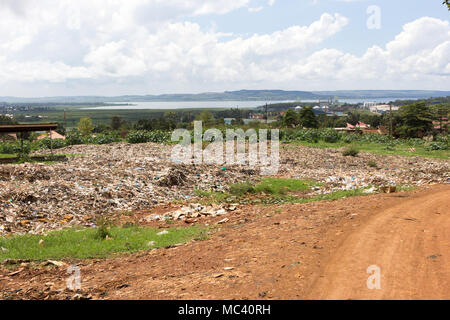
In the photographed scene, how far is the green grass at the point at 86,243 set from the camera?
654cm

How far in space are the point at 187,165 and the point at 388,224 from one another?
929 cm

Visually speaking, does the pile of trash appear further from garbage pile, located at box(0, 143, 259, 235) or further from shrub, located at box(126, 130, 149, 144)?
shrub, located at box(126, 130, 149, 144)

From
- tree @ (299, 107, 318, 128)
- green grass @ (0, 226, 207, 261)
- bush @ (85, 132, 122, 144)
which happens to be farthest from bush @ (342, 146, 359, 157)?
tree @ (299, 107, 318, 128)

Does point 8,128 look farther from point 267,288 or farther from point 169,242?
point 267,288

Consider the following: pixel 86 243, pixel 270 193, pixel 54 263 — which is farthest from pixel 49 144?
pixel 54 263

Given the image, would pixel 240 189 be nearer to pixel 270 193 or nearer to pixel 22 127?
pixel 270 193

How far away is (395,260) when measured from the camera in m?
4.78

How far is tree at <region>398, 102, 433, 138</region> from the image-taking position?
34.3m

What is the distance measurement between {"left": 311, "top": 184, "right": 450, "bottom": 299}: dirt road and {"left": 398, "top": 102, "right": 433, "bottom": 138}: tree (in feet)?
100

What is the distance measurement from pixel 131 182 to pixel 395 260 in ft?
28.1

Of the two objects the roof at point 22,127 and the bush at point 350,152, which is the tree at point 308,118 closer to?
the bush at point 350,152

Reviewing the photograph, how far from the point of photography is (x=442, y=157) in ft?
62.4
